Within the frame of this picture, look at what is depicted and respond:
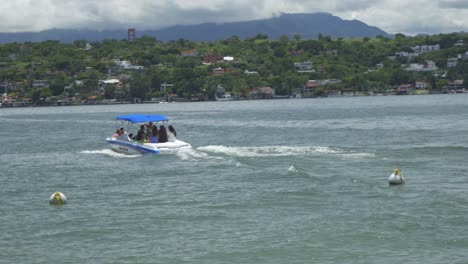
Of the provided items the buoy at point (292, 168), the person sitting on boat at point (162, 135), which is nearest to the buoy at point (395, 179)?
the buoy at point (292, 168)

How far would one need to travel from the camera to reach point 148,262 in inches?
856

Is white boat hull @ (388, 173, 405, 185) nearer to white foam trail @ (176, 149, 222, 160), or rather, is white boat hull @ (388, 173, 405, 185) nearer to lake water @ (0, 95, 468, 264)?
lake water @ (0, 95, 468, 264)

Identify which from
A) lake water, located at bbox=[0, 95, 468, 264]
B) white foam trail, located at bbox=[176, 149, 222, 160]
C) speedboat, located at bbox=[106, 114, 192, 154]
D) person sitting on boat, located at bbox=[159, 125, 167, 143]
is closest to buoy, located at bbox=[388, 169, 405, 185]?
lake water, located at bbox=[0, 95, 468, 264]

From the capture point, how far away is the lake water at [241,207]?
22.6 metres

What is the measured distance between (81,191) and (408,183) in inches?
512

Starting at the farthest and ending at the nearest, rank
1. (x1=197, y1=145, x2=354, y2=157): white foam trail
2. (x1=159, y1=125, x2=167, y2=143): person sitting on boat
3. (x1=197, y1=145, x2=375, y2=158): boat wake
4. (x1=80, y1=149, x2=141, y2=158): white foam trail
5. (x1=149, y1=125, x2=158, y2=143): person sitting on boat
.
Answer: (x1=80, y1=149, x2=141, y2=158): white foam trail → (x1=149, y1=125, x2=158, y2=143): person sitting on boat → (x1=159, y1=125, x2=167, y2=143): person sitting on boat → (x1=197, y1=145, x2=354, y2=157): white foam trail → (x1=197, y1=145, x2=375, y2=158): boat wake

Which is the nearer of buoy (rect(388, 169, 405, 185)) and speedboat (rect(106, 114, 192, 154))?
buoy (rect(388, 169, 405, 185))

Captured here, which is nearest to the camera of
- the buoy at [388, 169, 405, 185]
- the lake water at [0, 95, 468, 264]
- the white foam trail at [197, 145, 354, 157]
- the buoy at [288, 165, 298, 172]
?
Result: the lake water at [0, 95, 468, 264]

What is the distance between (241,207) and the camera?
93.2ft

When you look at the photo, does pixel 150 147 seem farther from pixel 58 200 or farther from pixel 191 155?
pixel 58 200

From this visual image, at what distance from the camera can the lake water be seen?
890 inches

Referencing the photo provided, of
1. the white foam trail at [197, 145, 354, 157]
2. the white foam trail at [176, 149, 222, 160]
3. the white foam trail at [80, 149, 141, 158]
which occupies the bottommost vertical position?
the white foam trail at [80, 149, 141, 158]

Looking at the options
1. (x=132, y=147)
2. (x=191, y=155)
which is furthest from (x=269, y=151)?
(x=132, y=147)

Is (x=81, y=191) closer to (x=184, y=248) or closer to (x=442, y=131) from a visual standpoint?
(x=184, y=248)
